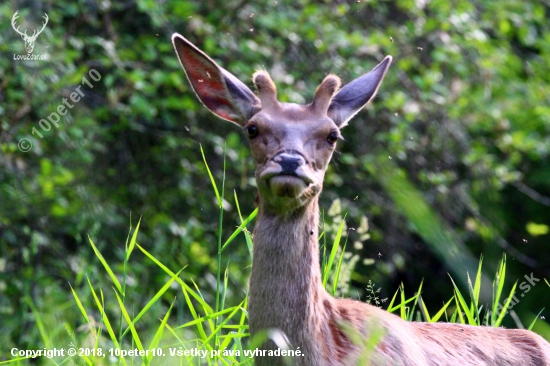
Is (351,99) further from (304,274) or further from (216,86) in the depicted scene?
(304,274)

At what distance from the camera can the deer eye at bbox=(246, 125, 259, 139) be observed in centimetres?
405

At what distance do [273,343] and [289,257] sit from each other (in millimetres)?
426

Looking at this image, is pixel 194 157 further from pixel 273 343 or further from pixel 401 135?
pixel 273 343

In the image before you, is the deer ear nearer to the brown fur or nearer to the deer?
the deer

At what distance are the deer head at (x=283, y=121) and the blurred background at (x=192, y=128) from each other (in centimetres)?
277

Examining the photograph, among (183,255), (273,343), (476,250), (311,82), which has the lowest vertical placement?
(476,250)

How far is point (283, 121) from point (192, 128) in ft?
15.1

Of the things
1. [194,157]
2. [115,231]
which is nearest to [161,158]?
[194,157]

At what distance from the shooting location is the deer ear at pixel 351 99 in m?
4.51

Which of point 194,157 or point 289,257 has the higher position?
point 289,257

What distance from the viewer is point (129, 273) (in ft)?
27.1

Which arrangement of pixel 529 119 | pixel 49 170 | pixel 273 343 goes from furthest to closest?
pixel 529 119 < pixel 49 170 < pixel 273 343

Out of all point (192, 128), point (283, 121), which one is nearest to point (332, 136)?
point (283, 121)

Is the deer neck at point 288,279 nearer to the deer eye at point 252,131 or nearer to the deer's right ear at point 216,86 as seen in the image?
the deer eye at point 252,131
